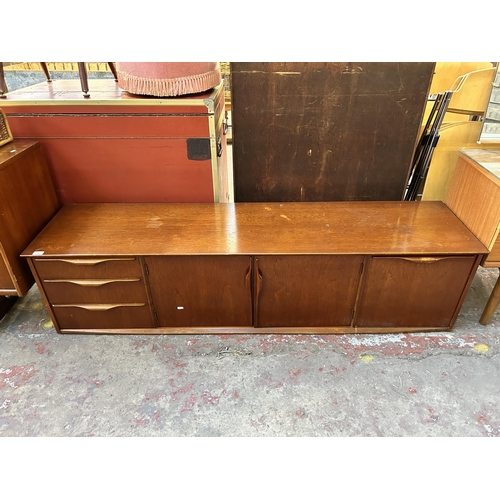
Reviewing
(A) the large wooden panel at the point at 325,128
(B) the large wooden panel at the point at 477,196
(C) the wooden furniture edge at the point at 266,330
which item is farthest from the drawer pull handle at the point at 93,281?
(B) the large wooden panel at the point at 477,196

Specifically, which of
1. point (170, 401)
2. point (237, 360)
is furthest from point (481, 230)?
point (170, 401)

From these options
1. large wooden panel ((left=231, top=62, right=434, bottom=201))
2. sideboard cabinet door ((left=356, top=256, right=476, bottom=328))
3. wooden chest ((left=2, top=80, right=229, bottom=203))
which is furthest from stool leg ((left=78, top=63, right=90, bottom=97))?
sideboard cabinet door ((left=356, top=256, right=476, bottom=328))

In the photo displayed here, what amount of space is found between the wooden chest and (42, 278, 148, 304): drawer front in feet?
1.87

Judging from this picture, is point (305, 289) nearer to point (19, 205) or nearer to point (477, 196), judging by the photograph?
point (477, 196)

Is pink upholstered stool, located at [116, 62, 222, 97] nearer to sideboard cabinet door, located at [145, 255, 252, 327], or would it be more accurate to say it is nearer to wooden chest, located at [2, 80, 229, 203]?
wooden chest, located at [2, 80, 229, 203]

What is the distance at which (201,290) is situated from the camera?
186 centimetres

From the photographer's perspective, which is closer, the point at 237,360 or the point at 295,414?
the point at 295,414

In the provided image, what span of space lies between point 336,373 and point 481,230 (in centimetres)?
99

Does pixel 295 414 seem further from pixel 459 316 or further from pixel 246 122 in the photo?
pixel 246 122

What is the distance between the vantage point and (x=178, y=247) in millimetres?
1762

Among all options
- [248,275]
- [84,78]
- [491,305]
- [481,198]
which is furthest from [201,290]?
[491,305]

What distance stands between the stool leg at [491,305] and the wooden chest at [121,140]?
1.60 m

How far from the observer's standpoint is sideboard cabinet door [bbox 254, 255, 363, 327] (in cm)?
176

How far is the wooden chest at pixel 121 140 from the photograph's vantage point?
6.30 ft
